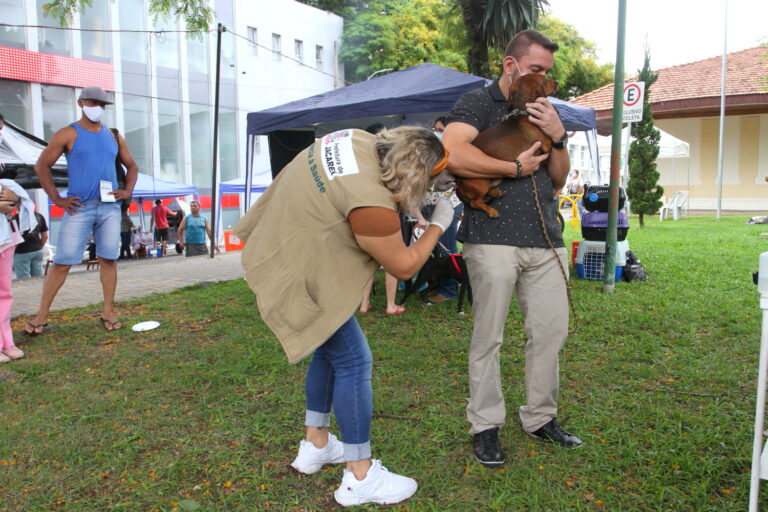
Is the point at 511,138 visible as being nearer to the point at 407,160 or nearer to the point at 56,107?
the point at 407,160

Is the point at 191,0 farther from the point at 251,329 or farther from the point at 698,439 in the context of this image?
the point at 698,439

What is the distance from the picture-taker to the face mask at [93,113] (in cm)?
470

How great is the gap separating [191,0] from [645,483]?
7739 mm

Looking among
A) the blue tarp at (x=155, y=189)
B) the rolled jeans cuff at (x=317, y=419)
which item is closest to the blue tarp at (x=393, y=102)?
the rolled jeans cuff at (x=317, y=419)

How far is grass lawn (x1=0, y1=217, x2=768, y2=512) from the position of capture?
245 cm

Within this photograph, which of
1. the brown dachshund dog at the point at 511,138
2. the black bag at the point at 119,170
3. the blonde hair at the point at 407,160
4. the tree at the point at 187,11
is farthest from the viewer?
the tree at the point at 187,11

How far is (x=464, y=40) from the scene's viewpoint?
Answer: 12922mm

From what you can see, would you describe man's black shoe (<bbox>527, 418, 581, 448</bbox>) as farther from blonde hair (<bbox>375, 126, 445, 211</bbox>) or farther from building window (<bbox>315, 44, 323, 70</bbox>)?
building window (<bbox>315, 44, 323, 70</bbox>)

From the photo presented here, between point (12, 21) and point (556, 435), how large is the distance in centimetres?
2227

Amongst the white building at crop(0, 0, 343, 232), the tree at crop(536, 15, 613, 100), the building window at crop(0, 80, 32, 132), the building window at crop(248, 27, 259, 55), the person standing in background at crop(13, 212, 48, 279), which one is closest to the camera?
the person standing in background at crop(13, 212, 48, 279)

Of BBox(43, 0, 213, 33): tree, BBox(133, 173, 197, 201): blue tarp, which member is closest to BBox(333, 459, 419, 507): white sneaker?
BBox(43, 0, 213, 33): tree

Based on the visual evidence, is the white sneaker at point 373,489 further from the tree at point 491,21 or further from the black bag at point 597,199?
the tree at point 491,21

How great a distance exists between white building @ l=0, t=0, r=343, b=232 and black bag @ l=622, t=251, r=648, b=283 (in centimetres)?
1309

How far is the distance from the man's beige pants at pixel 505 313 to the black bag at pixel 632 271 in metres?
4.50
